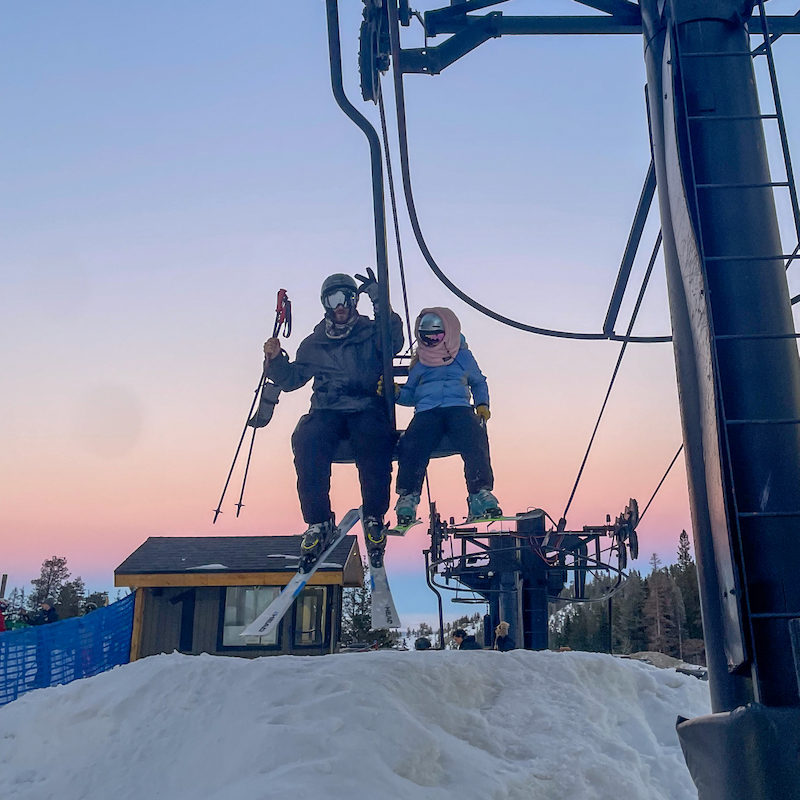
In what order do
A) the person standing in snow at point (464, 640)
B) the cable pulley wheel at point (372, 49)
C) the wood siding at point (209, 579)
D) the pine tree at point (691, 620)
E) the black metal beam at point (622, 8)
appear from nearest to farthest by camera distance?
the black metal beam at point (622, 8)
the cable pulley wheel at point (372, 49)
the person standing in snow at point (464, 640)
the wood siding at point (209, 579)
the pine tree at point (691, 620)

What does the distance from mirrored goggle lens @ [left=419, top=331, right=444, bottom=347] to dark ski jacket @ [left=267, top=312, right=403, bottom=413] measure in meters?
0.20

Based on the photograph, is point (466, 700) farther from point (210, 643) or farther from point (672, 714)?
point (210, 643)

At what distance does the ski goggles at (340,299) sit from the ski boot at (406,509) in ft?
5.70

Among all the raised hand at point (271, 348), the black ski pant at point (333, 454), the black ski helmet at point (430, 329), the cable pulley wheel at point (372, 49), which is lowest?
the black ski pant at point (333, 454)

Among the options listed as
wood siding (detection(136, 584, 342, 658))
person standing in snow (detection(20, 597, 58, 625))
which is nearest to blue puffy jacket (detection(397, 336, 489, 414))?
person standing in snow (detection(20, 597, 58, 625))

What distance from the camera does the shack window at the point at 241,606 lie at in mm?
15711

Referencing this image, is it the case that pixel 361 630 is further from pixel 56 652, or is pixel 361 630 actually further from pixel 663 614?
pixel 663 614

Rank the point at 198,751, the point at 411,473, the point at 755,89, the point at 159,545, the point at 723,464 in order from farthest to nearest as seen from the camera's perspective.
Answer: the point at 159,545
the point at 411,473
the point at 198,751
the point at 755,89
the point at 723,464

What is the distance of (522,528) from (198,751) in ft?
25.6

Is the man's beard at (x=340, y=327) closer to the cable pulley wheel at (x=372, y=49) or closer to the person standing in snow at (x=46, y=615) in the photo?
the cable pulley wheel at (x=372, y=49)

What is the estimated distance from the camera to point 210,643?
15.5 m

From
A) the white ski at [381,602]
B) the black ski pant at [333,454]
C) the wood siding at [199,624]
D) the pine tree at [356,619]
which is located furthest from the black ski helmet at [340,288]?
the pine tree at [356,619]

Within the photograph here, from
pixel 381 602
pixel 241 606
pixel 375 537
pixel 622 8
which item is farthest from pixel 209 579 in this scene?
pixel 622 8

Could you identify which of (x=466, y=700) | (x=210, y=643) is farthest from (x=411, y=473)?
(x=210, y=643)
